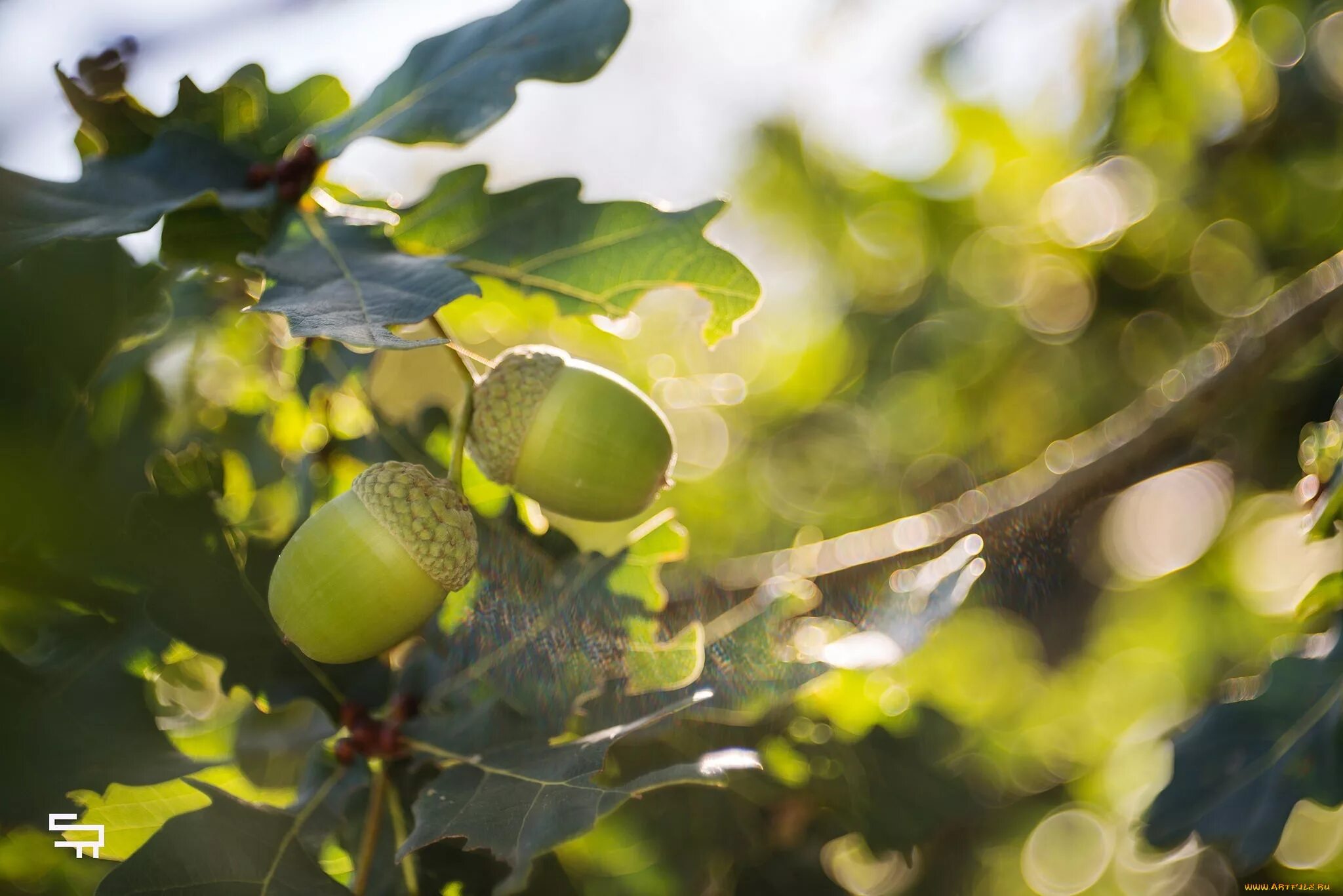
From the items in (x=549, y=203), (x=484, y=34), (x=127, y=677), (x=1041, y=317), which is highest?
(x=484, y=34)

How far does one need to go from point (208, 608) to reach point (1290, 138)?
6.27 ft

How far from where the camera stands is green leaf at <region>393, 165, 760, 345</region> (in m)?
0.81

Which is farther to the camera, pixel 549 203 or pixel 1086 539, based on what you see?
pixel 1086 539

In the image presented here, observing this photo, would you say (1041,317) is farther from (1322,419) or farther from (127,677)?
(127,677)

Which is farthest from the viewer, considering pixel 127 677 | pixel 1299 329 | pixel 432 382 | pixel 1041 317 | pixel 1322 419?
pixel 1041 317

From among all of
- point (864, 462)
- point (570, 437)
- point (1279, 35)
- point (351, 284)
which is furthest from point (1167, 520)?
point (351, 284)


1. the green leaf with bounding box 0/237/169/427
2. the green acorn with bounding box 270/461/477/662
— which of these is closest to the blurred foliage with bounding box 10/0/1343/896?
the green leaf with bounding box 0/237/169/427

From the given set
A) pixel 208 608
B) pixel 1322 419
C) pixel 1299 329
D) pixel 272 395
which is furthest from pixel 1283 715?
pixel 272 395

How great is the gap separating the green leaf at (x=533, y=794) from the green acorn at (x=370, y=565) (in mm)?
133

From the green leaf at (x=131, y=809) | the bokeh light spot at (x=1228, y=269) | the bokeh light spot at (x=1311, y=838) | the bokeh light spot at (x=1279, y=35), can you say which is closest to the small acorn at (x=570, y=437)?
the green leaf at (x=131, y=809)

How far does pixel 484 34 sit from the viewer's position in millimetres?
867

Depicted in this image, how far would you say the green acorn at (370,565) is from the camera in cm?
75

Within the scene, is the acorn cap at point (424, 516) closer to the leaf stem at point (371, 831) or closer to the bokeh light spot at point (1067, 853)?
the leaf stem at point (371, 831)

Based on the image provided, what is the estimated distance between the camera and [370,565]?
75 cm
